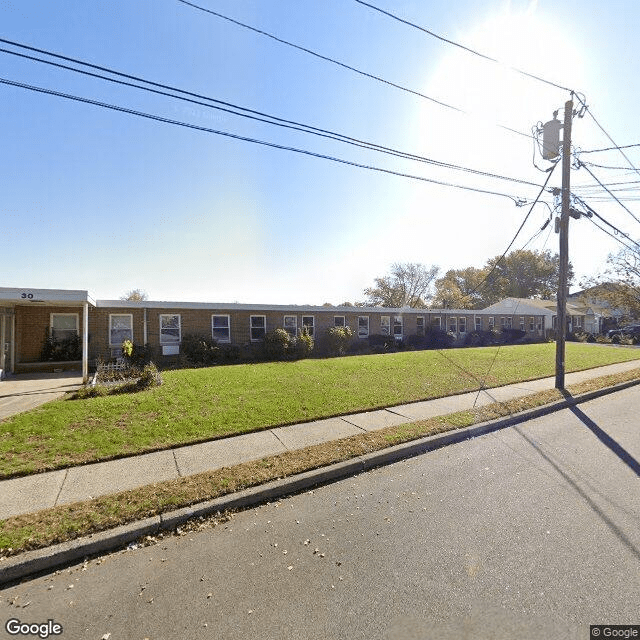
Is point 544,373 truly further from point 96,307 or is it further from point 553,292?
point 553,292

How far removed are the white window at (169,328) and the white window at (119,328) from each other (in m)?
1.23

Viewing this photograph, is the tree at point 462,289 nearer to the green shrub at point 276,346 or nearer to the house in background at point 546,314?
the house in background at point 546,314

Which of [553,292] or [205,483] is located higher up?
[553,292]

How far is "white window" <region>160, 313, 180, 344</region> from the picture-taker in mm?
15930

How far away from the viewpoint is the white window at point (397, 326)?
23672 millimetres

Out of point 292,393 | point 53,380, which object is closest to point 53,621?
point 292,393

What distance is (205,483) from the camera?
439cm

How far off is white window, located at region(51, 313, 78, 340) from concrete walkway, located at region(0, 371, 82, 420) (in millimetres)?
1966

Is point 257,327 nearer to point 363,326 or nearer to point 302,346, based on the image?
point 302,346

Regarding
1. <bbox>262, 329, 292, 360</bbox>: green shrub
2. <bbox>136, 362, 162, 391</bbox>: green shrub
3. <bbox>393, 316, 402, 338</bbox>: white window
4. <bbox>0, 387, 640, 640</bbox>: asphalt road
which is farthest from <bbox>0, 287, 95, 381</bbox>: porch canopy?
<bbox>393, 316, 402, 338</bbox>: white window

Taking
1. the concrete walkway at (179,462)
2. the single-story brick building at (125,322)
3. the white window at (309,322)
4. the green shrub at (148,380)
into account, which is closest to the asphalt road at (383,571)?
the concrete walkway at (179,462)

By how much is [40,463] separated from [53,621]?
10.5 ft

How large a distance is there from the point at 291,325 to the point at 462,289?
45.2 m

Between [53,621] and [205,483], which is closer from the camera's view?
[53,621]
